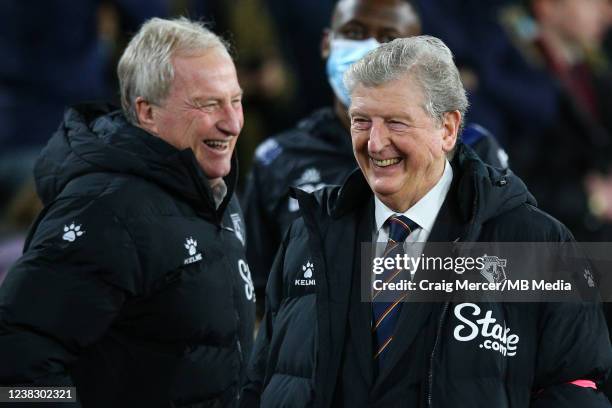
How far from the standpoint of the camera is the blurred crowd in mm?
7090

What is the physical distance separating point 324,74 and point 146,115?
3789 millimetres

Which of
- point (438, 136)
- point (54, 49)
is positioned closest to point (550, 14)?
point (54, 49)

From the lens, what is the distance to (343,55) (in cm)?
510

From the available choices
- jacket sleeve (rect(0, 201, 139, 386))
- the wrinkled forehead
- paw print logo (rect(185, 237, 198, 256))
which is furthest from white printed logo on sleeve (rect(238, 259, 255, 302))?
the wrinkled forehead

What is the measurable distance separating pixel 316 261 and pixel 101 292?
28.2 inches

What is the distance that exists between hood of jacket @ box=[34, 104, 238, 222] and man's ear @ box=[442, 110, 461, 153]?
977 millimetres

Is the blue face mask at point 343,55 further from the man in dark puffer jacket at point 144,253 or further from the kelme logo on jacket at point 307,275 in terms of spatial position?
the kelme logo on jacket at point 307,275

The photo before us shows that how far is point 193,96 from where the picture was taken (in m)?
4.12

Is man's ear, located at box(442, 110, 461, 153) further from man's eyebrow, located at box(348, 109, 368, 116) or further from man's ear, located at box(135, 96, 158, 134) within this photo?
man's ear, located at box(135, 96, 158, 134)

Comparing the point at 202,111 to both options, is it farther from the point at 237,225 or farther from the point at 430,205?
the point at 430,205

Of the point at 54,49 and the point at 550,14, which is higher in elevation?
the point at 550,14

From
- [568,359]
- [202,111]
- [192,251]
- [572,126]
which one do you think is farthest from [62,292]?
[572,126]

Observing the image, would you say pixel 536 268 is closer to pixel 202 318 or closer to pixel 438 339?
pixel 438 339

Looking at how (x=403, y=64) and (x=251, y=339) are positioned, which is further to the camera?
(x=251, y=339)
